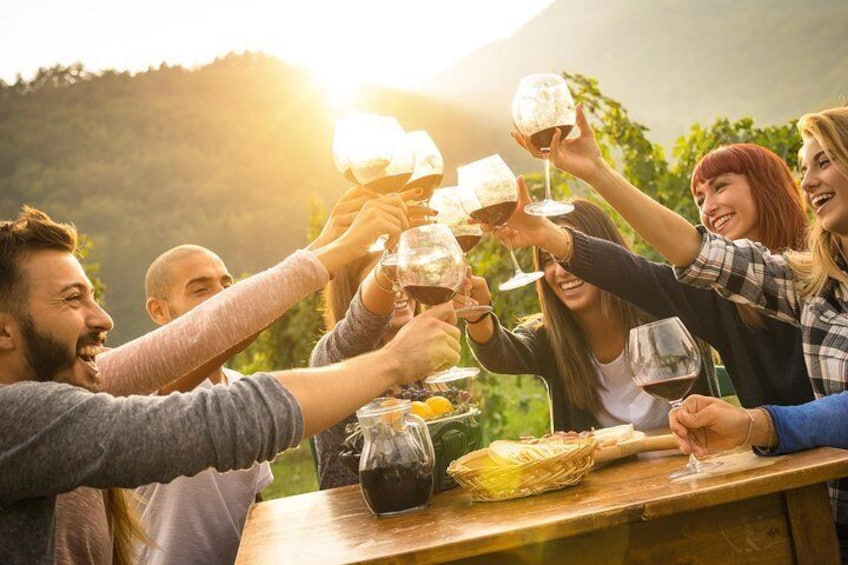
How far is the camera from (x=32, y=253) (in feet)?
5.86

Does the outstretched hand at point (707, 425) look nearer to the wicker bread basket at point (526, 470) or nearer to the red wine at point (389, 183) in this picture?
the wicker bread basket at point (526, 470)

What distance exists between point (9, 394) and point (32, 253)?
1.48ft

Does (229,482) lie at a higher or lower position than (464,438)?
lower

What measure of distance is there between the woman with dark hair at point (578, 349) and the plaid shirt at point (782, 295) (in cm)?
86

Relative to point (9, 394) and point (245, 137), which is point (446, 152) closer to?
point (245, 137)

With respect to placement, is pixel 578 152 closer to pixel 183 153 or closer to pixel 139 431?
pixel 139 431

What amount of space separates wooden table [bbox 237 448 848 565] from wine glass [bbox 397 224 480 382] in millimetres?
484

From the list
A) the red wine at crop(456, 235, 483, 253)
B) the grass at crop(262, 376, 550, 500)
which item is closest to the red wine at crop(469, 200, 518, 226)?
the red wine at crop(456, 235, 483, 253)

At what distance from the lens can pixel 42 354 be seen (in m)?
1.72

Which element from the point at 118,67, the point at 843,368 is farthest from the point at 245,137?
the point at 843,368

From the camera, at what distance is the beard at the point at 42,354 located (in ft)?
5.59

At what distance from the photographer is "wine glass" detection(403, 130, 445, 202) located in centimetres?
227

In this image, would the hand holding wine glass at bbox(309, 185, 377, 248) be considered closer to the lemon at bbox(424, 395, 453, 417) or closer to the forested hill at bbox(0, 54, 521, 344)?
the lemon at bbox(424, 395, 453, 417)

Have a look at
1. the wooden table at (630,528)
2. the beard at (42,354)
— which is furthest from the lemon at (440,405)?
the beard at (42,354)
